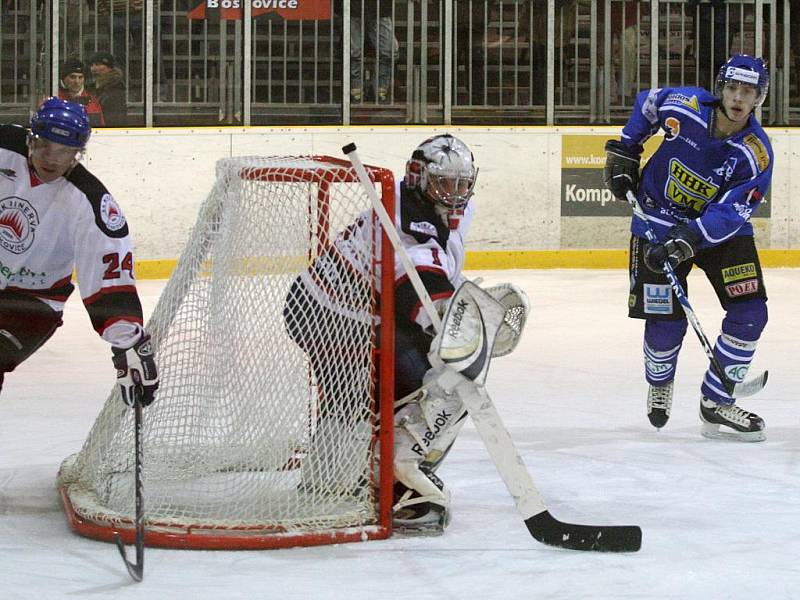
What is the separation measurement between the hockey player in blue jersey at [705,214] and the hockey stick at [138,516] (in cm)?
176

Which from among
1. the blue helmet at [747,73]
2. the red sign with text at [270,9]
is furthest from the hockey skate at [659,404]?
the red sign with text at [270,9]

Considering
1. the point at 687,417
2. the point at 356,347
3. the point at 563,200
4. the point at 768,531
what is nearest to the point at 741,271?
the point at 687,417

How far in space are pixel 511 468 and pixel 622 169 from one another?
1.68 metres

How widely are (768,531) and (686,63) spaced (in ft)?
18.9

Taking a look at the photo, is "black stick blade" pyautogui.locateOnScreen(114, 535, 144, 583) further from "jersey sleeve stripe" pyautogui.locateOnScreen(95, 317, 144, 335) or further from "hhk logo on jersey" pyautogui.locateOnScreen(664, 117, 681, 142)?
"hhk logo on jersey" pyautogui.locateOnScreen(664, 117, 681, 142)

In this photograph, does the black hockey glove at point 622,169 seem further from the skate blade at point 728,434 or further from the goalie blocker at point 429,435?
the goalie blocker at point 429,435

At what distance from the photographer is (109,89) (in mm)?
7730

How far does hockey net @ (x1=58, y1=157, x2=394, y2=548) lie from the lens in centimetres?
289

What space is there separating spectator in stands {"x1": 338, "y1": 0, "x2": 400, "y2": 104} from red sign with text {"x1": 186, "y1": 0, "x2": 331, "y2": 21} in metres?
0.12

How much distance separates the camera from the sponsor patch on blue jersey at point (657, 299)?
4.21m

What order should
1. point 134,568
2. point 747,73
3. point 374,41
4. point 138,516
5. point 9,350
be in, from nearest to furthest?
point 134,568 < point 138,516 < point 9,350 < point 747,73 < point 374,41

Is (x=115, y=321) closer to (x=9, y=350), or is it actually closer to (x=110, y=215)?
(x=110, y=215)

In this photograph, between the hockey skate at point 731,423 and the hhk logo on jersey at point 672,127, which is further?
the hhk logo on jersey at point 672,127

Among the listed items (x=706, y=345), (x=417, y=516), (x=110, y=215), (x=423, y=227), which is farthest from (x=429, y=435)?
(x=706, y=345)
